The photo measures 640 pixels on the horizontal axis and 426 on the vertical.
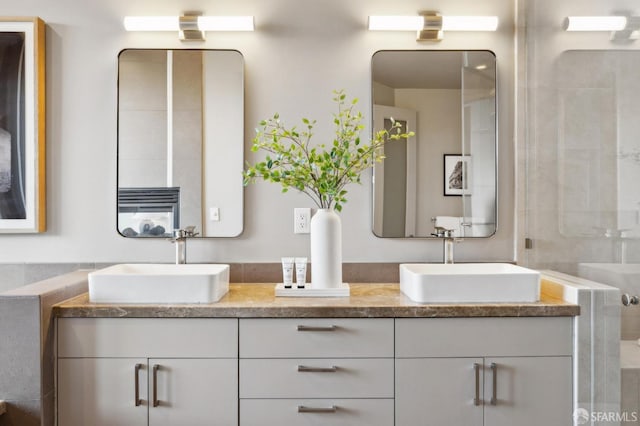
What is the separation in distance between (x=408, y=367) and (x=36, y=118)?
74.4 inches

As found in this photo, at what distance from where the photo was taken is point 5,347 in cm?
149

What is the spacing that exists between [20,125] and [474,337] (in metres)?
2.09

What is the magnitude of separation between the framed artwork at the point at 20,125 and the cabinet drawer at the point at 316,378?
1243 millimetres

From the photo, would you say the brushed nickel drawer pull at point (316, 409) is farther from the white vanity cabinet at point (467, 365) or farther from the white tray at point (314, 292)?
the white tray at point (314, 292)

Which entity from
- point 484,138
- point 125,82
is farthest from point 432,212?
point 125,82

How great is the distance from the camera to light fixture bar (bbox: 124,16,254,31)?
202cm

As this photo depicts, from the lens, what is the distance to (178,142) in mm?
2062

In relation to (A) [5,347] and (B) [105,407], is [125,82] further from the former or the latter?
(B) [105,407]

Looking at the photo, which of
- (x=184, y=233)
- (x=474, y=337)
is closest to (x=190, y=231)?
(x=184, y=233)

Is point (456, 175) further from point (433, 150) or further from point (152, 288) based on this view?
point (152, 288)

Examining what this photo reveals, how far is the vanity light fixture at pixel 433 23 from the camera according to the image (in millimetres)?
2039

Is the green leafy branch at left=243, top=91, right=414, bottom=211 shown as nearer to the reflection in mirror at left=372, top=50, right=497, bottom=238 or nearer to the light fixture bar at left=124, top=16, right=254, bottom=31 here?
the reflection in mirror at left=372, top=50, right=497, bottom=238

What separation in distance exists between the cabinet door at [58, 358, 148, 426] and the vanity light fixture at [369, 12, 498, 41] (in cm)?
169

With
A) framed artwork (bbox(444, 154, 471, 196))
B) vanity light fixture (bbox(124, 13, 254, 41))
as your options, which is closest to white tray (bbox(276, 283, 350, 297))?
framed artwork (bbox(444, 154, 471, 196))
